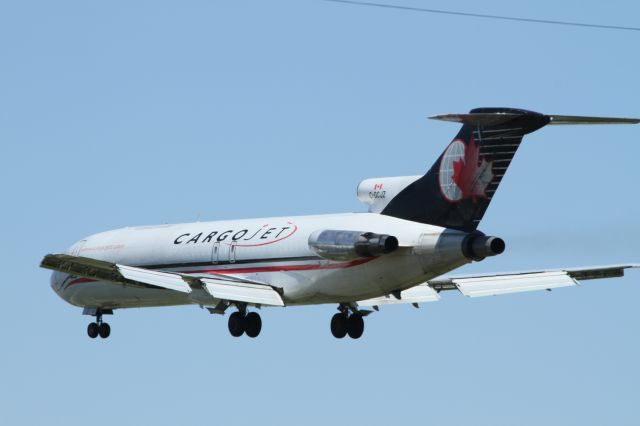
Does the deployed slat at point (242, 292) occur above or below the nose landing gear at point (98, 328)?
below

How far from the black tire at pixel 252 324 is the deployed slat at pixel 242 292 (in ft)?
3.45

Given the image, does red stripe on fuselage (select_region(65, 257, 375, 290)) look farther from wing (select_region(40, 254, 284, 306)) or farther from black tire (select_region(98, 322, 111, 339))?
black tire (select_region(98, 322, 111, 339))

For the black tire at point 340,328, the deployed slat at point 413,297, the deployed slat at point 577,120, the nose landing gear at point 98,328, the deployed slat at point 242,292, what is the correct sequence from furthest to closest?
the nose landing gear at point 98,328 < the deployed slat at point 413,297 < the black tire at point 340,328 < the deployed slat at point 242,292 < the deployed slat at point 577,120

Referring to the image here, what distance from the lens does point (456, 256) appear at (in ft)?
157

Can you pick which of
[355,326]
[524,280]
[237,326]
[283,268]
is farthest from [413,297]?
[237,326]

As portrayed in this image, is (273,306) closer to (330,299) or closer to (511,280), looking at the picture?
(330,299)

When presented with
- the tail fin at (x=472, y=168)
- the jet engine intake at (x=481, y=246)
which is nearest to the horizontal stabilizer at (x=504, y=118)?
the tail fin at (x=472, y=168)

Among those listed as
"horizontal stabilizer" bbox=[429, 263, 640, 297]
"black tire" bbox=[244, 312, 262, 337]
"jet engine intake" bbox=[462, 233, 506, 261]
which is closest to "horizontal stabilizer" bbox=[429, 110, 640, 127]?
"jet engine intake" bbox=[462, 233, 506, 261]

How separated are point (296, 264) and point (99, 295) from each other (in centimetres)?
1047

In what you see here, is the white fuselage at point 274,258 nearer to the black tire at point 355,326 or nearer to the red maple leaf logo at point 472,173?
the red maple leaf logo at point 472,173

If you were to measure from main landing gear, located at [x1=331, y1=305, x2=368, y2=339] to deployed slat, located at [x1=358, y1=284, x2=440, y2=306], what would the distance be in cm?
52

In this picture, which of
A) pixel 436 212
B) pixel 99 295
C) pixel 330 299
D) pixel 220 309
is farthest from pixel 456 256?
pixel 99 295

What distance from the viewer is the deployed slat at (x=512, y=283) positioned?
5284cm

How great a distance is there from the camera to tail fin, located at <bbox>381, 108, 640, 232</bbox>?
155ft
